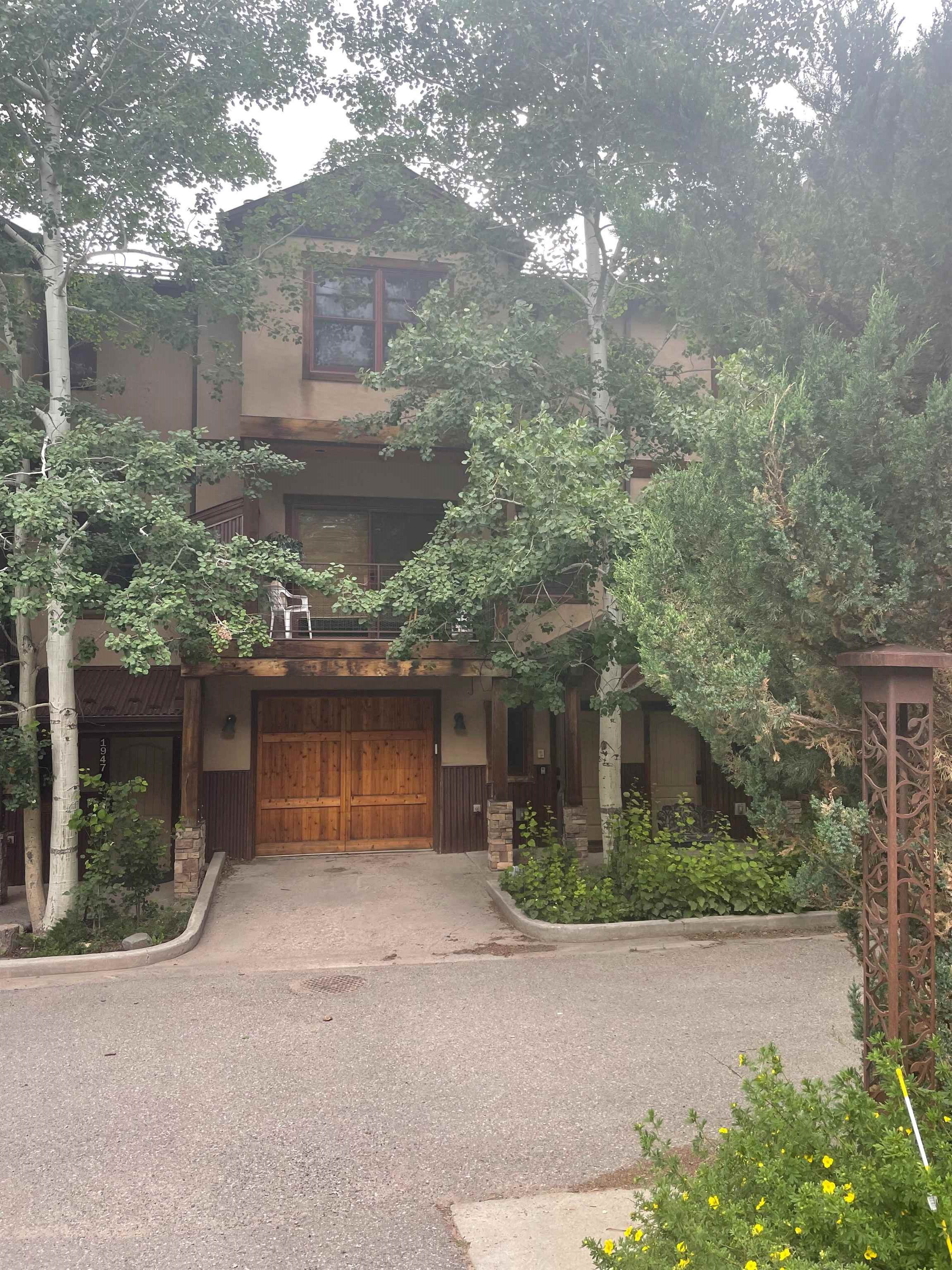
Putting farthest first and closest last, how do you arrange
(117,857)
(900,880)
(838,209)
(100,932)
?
(117,857) → (100,932) → (838,209) → (900,880)

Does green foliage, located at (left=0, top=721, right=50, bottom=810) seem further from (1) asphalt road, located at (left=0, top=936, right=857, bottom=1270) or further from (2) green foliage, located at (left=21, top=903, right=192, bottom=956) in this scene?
(1) asphalt road, located at (left=0, top=936, right=857, bottom=1270)

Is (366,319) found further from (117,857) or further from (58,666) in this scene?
(117,857)

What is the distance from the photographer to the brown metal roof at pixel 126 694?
12.8 m

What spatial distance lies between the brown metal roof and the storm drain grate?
18.5 feet

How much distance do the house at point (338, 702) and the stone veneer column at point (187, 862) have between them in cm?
214

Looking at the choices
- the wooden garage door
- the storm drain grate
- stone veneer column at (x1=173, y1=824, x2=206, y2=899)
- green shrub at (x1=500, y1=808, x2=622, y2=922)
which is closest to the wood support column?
stone veneer column at (x1=173, y1=824, x2=206, y2=899)

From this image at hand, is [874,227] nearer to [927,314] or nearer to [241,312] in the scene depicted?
[927,314]

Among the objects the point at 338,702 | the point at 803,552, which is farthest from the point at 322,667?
the point at 803,552

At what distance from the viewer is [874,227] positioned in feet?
14.8

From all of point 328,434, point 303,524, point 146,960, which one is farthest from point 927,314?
point 303,524

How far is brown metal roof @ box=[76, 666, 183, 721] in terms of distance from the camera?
1284 centimetres

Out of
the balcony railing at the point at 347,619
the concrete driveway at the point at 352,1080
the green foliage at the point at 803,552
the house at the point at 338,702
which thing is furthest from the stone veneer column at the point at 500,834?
the green foliage at the point at 803,552

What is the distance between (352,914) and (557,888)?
104 inches

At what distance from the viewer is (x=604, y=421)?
11.8m
